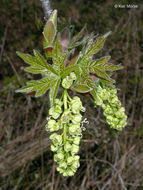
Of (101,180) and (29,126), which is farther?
(29,126)

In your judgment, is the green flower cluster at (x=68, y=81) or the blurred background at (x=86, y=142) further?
the blurred background at (x=86, y=142)

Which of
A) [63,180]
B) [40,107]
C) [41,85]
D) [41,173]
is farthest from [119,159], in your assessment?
[41,85]

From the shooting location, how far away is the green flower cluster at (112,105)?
121 cm

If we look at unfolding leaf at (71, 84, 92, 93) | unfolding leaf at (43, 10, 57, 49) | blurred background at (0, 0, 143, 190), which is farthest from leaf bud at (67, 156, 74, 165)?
blurred background at (0, 0, 143, 190)

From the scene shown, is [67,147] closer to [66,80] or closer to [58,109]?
[58,109]

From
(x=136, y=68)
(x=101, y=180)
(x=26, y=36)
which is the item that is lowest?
(x=101, y=180)

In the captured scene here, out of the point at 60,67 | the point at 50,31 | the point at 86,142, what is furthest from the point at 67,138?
the point at 86,142

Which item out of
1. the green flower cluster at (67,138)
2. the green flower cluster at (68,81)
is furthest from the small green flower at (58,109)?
the green flower cluster at (68,81)

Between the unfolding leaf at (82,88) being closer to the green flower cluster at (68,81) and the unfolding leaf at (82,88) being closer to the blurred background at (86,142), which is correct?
the green flower cluster at (68,81)

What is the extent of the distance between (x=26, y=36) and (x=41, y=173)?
2.62 meters

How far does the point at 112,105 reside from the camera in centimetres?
124

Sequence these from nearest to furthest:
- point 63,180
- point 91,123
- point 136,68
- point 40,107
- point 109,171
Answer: point 91,123 < point 63,180 < point 109,171 < point 40,107 < point 136,68

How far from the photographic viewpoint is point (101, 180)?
8.67 ft

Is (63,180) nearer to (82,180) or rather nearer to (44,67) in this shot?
(82,180)
